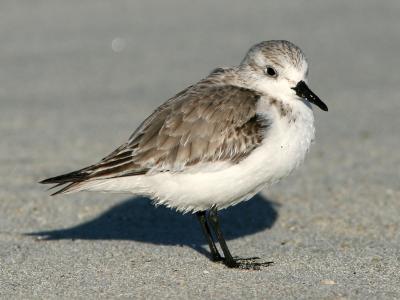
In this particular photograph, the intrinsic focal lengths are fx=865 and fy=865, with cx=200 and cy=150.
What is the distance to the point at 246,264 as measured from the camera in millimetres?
5258

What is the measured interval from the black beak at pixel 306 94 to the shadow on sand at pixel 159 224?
1.26 m

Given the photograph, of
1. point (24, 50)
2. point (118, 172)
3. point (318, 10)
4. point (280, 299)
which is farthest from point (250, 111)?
point (318, 10)

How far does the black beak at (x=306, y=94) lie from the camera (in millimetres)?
5172

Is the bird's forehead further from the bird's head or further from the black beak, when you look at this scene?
the black beak

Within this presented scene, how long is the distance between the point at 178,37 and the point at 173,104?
6500 millimetres

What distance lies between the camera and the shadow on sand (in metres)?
6.00

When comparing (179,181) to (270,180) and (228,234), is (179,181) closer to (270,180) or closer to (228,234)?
(270,180)

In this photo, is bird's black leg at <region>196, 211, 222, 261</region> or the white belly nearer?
the white belly

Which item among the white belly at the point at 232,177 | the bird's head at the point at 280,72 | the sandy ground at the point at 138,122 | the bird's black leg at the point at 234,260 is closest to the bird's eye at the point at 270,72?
the bird's head at the point at 280,72

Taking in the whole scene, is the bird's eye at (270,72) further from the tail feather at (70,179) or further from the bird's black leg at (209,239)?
the tail feather at (70,179)

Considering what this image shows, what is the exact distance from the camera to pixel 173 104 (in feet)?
17.5

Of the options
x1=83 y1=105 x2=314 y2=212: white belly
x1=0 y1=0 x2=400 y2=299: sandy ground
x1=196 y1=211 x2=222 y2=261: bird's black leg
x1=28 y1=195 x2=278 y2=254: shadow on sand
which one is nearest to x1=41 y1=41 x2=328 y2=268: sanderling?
x1=83 y1=105 x2=314 y2=212: white belly

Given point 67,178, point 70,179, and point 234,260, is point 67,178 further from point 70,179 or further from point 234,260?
point 234,260

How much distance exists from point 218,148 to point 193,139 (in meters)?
0.16
